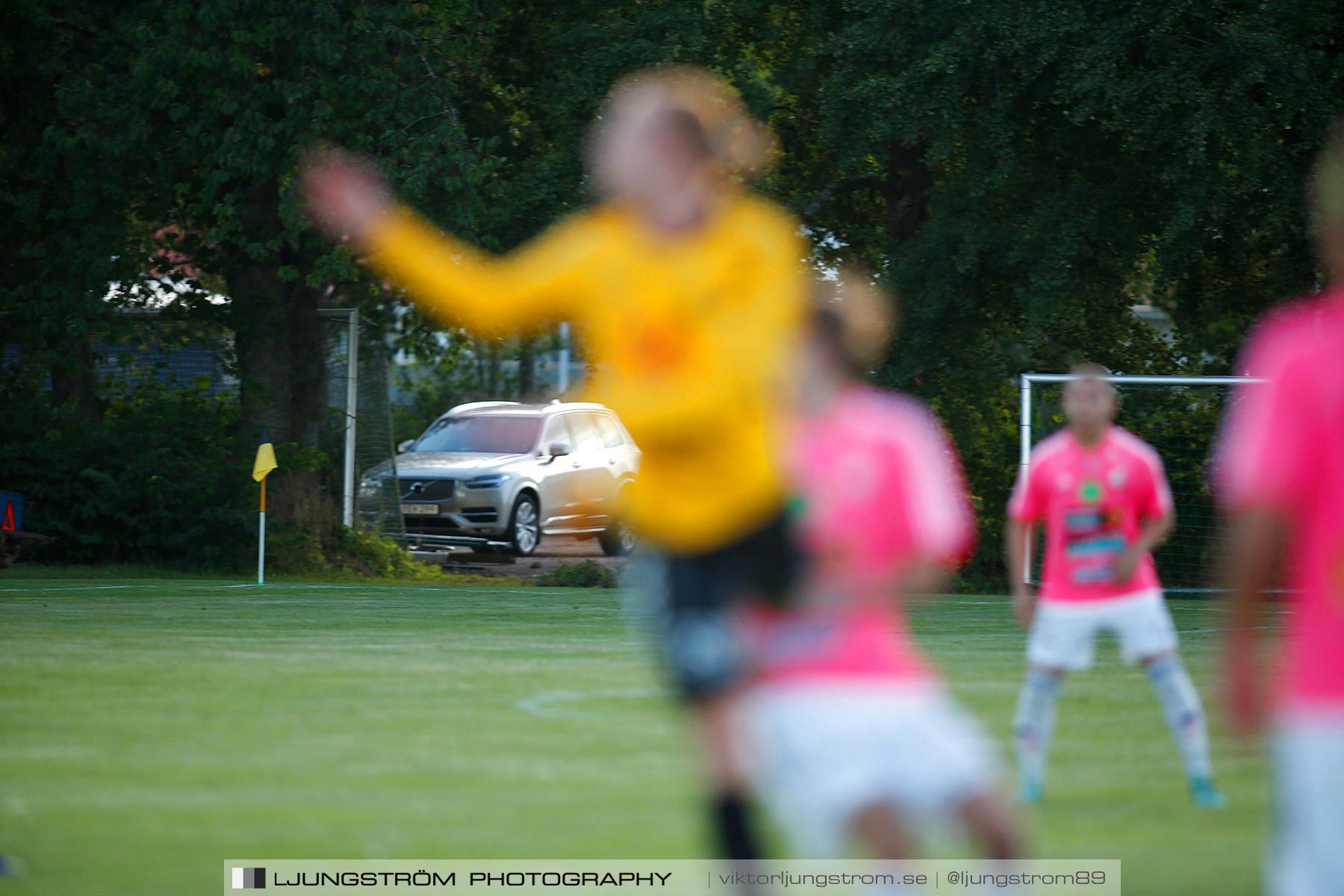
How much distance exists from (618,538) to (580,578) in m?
4.20

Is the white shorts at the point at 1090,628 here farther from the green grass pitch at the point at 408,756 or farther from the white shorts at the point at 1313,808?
the white shorts at the point at 1313,808

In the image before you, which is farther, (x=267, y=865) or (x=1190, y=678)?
(x=1190, y=678)

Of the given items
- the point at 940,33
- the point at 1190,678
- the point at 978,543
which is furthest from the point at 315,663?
the point at 978,543

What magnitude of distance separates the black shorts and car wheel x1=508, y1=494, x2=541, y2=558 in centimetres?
2236

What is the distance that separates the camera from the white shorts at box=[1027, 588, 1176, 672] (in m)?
8.51

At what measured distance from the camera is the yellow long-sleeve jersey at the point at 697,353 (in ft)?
15.5

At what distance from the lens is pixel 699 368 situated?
4.75 m

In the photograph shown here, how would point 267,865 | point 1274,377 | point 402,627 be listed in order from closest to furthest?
point 1274,377 → point 267,865 → point 402,627

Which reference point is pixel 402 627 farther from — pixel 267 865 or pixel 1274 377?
pixel 1274 377

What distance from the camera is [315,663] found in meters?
13.6

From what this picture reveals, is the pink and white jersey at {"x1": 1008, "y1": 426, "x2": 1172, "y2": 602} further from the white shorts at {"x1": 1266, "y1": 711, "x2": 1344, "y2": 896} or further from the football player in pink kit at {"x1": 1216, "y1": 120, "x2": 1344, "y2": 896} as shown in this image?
the white shorts at {"x1": 1266, "y1": 711, "x2": 1344, "y2": 896}

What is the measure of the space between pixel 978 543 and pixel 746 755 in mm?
22487

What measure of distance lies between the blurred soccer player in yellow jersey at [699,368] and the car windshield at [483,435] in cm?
2275

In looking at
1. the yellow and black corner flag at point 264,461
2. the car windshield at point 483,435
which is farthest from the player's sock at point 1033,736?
the car windshield at point 483,435
